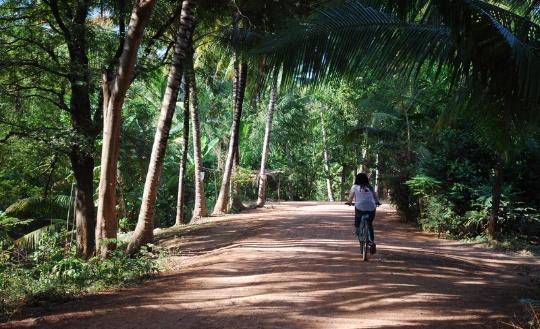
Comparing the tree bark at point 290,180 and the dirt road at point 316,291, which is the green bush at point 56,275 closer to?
the dirt road at point 316,291

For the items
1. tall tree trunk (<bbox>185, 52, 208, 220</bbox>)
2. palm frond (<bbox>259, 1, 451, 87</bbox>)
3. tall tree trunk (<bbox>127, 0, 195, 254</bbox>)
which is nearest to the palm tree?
palm frond (<bbox>259, 1, 451, 87</bbox>)

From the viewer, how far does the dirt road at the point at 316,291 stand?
19.8ft

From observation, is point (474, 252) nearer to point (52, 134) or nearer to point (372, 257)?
point (372, 257)

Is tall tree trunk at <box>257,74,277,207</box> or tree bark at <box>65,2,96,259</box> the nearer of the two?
tree bark at <box>65,2,96,259</box>

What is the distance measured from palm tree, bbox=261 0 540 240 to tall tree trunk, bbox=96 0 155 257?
5026 mm

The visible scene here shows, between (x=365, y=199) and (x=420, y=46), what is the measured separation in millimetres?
4648

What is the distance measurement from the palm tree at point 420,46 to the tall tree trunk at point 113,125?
503cm

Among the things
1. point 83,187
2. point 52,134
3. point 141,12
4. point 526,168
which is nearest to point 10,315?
point 141,12

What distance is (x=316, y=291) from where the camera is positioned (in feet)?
24.3

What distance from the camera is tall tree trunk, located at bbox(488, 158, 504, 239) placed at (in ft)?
42.6

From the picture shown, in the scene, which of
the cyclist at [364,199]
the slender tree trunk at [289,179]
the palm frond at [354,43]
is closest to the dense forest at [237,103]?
the palm frond at [354,43]

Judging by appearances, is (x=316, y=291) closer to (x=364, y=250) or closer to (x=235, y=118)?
(x=364, y=250)

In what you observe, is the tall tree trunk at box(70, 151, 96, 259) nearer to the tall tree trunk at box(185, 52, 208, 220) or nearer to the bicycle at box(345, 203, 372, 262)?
the tall tree trunk at box(185, 52, 208, 220)

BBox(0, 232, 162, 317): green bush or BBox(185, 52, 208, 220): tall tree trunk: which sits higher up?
BBox(185, 52, 208, 220): tall tree trunk
